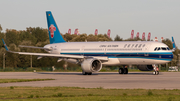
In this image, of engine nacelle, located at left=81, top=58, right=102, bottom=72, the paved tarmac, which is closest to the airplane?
engine nacelle, located at left=81, top=58, right=102, bottom=72

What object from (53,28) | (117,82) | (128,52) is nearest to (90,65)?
(128,52)

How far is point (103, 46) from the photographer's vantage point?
4903 cm

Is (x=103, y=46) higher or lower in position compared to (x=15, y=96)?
higher

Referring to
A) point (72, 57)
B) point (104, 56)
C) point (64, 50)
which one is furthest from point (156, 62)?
point (64, 50)

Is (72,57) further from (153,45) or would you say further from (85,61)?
(153,45)

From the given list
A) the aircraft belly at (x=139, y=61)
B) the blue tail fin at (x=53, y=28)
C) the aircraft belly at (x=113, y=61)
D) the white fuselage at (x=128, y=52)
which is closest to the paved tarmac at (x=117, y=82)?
the aircraft belly at (x=139, y=61)

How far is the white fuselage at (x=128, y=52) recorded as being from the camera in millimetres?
44406

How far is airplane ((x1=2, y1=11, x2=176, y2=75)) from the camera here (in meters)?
44.6

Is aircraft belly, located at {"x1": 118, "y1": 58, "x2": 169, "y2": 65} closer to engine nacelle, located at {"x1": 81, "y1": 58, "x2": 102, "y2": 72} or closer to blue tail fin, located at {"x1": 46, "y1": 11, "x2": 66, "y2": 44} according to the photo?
engine nacelle, located at {"x1": 81, "y1": 58, "x2": 102, "y2": 72}

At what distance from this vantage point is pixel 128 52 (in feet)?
150

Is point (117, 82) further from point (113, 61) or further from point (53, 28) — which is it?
point (53, 28)

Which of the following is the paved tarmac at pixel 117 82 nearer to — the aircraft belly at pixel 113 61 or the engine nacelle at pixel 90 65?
the engine nacelle at pixel 90 65

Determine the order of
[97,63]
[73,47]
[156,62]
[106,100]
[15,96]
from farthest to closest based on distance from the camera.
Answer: [73,47], [97,63], [156,62], [15,96], [106,100]

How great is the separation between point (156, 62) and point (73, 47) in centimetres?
1451
